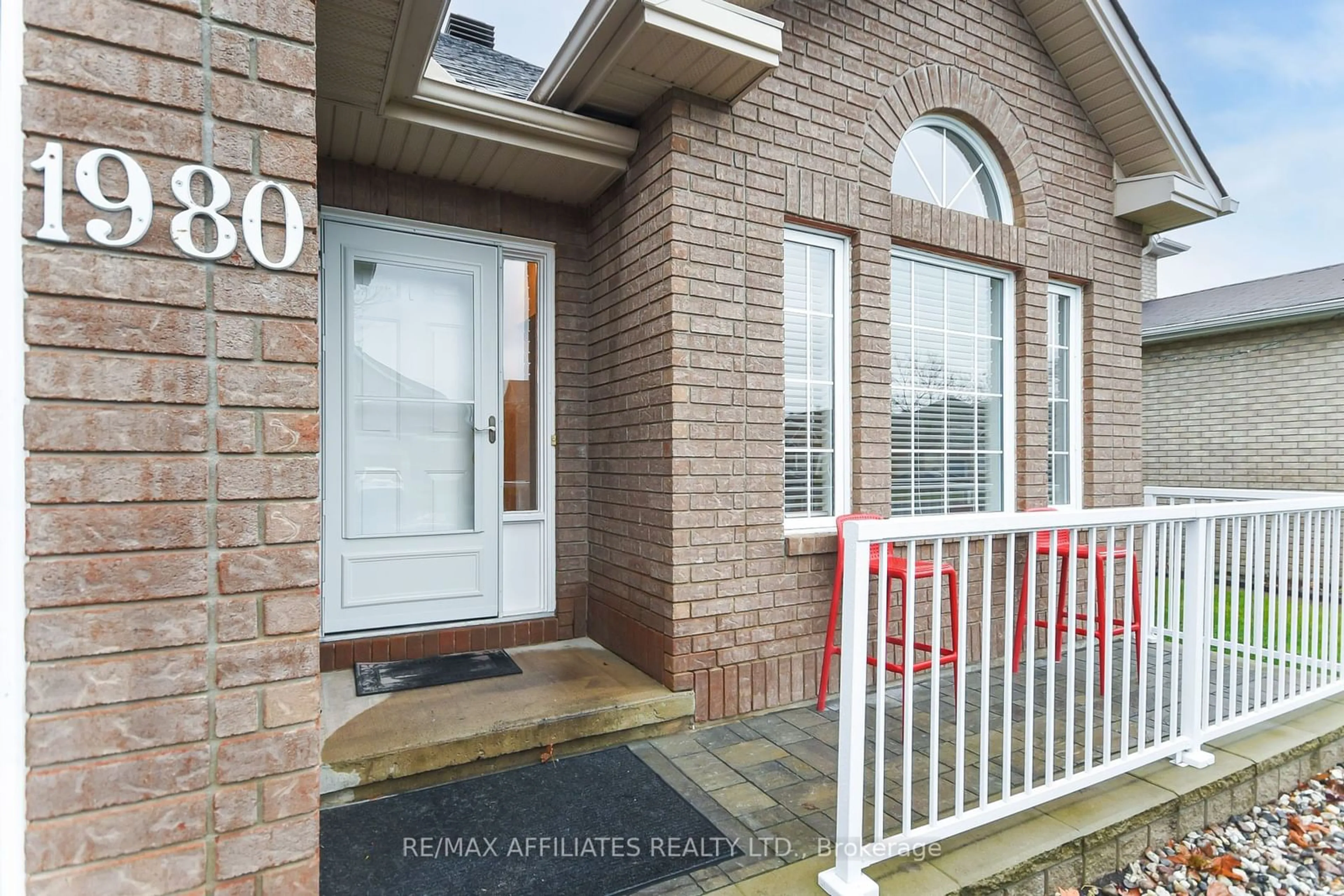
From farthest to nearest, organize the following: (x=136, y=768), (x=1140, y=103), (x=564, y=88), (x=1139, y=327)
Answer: (x=1139, y=327), (x=1140, y=103), (x=564, y=88), (x=136, y=768)

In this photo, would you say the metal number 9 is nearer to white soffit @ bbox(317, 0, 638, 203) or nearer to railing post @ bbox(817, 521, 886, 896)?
white soffit @ bbox(317, 0, 638, 203)

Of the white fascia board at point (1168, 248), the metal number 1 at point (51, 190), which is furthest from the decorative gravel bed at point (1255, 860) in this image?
the white fascia board at point (1168, 248)

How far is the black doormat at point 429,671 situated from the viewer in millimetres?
3045

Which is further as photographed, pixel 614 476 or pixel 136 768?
pixel 614 476

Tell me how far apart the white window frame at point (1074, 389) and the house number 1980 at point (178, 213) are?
4660 millimetres

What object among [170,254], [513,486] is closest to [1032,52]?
[513,486]

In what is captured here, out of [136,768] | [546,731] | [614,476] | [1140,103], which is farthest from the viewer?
[1140,103]

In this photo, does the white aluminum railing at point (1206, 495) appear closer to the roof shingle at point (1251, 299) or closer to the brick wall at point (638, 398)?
the brick wall at point (638, 398)

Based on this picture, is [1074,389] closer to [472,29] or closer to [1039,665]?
[1039,665]

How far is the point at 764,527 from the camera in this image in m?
3.25

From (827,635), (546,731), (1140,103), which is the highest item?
(1140,103)

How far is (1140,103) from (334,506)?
214 inches

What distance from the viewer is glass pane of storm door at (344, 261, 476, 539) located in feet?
11.1

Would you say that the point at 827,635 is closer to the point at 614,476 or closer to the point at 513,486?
the point at 614,476
